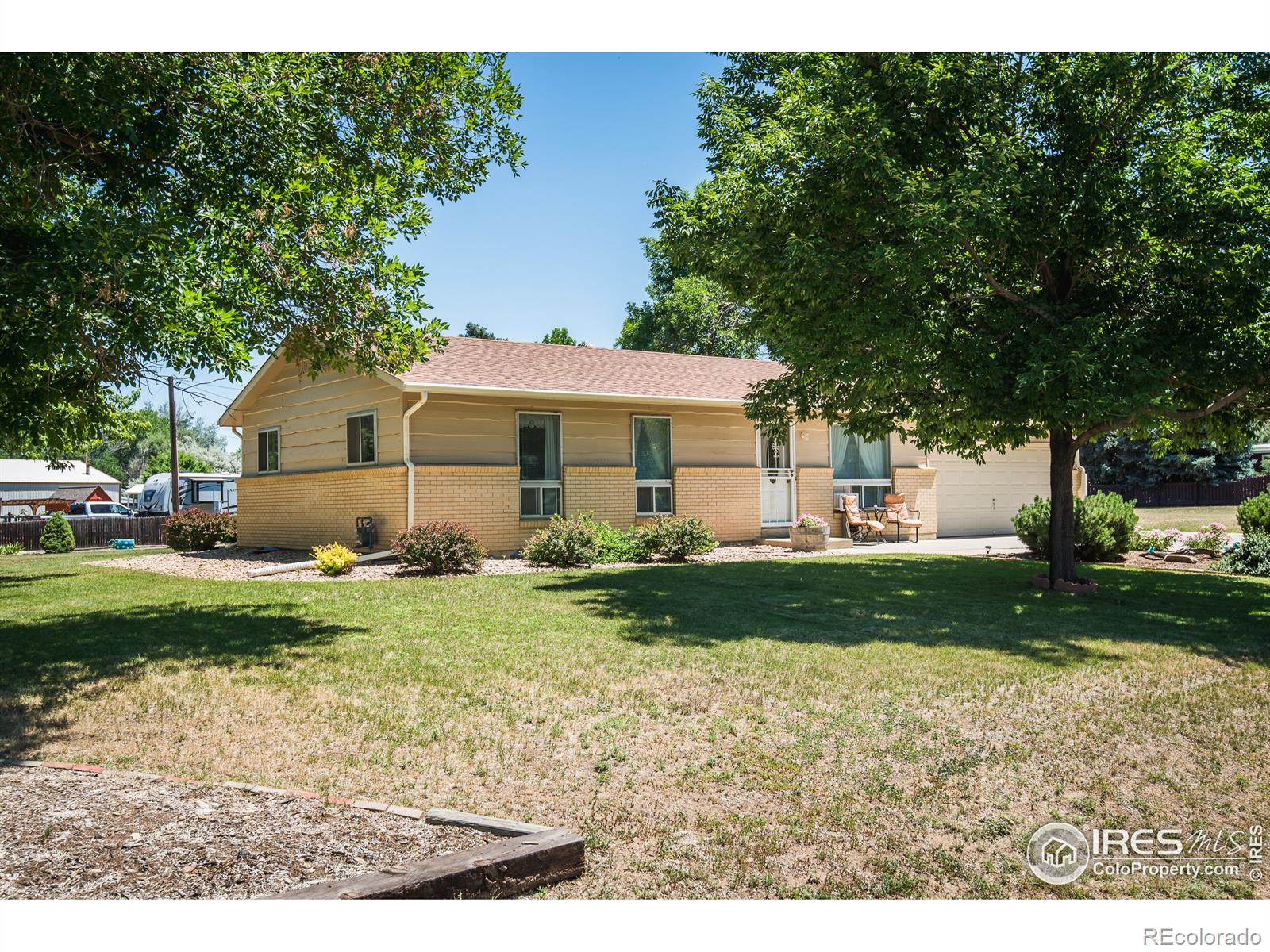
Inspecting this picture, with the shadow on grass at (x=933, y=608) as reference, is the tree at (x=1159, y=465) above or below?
above

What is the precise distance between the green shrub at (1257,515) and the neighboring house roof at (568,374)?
10.3 metres

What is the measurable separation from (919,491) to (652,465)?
772cm

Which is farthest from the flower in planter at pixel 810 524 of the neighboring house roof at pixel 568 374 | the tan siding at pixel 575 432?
the neighboring house roof at pixel 568 374

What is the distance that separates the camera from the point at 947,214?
33.4ft

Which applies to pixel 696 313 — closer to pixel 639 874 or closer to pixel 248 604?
pixel 248 604

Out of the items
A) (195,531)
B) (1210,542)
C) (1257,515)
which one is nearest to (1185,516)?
(1257,515)

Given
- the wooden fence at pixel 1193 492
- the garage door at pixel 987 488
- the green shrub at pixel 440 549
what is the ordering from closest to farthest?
the green shrub at pixel 440 549
the garage door at pixel 987 488
the wooden fence at pixel 1193 492

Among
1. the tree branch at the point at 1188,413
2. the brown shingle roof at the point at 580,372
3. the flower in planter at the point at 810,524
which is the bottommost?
the flower in planter at the point at 810,524

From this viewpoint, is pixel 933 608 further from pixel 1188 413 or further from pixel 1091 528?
pixel 1091 528

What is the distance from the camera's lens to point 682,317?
3853 centimetres

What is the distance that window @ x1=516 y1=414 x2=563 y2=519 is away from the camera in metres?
17.6

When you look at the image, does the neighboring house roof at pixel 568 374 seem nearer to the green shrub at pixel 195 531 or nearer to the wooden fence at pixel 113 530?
the green shrub at pixel 195 531

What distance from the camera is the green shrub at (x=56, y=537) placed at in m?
26.8

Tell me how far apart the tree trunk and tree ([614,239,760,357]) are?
23.6 meters
